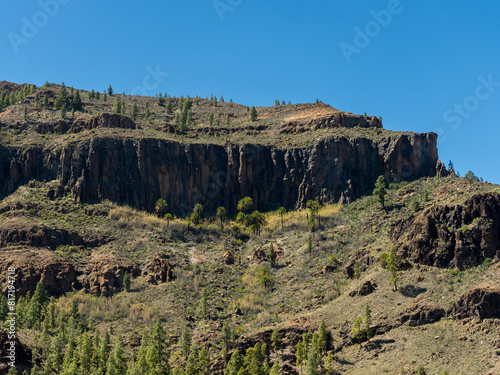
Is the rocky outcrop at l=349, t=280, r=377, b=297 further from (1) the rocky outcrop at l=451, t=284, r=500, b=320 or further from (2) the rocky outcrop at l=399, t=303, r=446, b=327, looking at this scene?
(1) the rocky outcrop at l=451, t=284, r=500, b=320

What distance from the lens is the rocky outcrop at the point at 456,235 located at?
3334 inches

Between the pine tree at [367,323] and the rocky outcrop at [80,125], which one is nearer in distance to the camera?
the pine tree at [367,323]

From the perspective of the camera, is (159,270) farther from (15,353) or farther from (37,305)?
(15,353)

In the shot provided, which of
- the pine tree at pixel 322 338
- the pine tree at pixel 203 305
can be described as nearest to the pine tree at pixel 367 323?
the pine tree at pixel 322 338

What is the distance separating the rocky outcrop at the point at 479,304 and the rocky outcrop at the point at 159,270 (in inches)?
2156

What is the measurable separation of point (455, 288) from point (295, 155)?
70.8 m

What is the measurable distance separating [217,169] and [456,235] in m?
73.5

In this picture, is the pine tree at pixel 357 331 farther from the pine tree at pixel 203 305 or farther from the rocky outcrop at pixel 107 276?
the rocky outcrop at pixel 107 276

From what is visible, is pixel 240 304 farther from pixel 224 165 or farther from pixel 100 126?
pixel 100 126

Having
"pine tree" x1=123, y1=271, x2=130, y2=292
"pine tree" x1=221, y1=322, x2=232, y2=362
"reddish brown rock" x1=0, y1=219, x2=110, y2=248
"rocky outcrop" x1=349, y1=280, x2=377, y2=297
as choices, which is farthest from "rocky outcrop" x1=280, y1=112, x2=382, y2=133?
"pine tree" x1=221, y1=322, x2=232, y2=362

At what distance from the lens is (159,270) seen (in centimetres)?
10644

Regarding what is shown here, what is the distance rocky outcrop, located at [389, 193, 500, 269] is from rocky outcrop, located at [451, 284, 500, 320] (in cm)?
1031

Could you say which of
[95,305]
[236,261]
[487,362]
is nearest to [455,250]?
[487,362]

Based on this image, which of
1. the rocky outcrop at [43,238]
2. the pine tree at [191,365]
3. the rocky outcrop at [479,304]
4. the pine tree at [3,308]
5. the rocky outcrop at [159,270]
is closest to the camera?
the rocky outcrop at [479,304]
